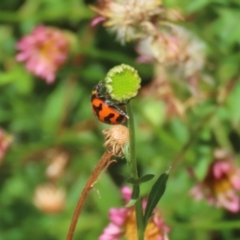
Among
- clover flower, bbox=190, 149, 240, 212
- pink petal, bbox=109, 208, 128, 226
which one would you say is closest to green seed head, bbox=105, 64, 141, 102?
pink petal, bbox=109, 208, 128, 226

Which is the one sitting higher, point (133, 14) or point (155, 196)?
point (133, 14)

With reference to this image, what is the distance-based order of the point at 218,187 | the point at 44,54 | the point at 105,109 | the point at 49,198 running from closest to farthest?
the point at 105,109 → the point at 218,187 → the point at 44,54 → the point at 49,198

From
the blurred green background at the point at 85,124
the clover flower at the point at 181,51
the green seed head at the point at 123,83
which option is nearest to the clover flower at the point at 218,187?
the blurred green background at the point at 85,124

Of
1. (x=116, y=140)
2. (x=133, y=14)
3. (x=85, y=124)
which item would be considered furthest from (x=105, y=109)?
(x=85, y=124)

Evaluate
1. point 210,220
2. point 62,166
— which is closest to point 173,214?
point 210,220

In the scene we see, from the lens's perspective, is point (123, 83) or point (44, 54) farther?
point (44, 54)

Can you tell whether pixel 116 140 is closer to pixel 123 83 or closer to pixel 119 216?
pixel 123 83

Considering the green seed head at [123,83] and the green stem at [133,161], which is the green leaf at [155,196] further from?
the green seed head at [123,83]
